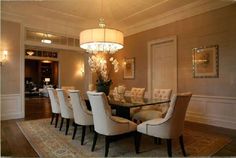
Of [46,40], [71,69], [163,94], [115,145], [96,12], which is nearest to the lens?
[115,145]

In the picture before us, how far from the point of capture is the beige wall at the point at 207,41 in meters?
4.09

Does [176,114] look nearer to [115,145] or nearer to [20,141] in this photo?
[115,145]

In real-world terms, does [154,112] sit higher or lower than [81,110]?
lower

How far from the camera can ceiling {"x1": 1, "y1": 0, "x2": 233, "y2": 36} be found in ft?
14.8

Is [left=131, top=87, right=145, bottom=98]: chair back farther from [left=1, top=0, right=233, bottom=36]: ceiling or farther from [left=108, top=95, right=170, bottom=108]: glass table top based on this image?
[left=1, top=0, right=233, bottom=36]: ceiling

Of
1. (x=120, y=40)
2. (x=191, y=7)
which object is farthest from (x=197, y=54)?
(x=120, y=40)

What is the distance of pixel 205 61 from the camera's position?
453 cm

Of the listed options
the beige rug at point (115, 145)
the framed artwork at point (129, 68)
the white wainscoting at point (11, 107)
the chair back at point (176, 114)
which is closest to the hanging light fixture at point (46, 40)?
the white wainscoting at point (11, 107)

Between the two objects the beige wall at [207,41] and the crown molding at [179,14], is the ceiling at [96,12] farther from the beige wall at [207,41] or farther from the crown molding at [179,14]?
the beige wall at [207,41]

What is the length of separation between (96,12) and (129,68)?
247 cm

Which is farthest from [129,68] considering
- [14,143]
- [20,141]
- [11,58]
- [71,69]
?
[71,69]

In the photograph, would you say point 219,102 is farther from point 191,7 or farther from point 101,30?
point 101,30

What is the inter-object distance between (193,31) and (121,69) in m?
3.18

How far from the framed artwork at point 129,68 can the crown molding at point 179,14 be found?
1.09m
